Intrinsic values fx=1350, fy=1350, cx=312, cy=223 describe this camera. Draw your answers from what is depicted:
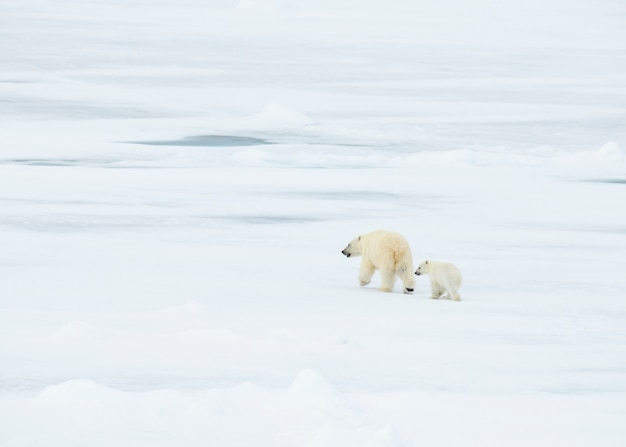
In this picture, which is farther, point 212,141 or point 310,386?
point 212,141

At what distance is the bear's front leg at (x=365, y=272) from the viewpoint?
21.5 ft

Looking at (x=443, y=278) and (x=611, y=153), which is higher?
(x=611, y=153)

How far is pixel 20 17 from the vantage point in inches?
1152

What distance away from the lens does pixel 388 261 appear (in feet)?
21.1

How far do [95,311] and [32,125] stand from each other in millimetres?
9093

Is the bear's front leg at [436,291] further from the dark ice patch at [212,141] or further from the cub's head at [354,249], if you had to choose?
the dark ice patch at [212,141]

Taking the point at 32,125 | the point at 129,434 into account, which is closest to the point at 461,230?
the point at 129,434

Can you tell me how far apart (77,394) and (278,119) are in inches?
456

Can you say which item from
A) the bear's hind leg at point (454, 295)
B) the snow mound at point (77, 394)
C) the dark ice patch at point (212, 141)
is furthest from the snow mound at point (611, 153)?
the snow mound at point (77, 394)

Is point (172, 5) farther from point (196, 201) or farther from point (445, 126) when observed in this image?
point (196, 201)

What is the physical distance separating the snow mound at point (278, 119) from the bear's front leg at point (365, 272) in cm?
809

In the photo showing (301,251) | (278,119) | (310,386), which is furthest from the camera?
(278,119)

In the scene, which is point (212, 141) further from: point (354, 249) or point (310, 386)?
point (310, 386)

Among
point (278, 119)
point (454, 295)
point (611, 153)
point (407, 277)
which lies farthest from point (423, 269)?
point (278, 119)
